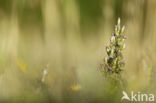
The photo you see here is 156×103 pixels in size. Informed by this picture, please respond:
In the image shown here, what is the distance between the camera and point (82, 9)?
8.29ft

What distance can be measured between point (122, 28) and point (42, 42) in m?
0.32

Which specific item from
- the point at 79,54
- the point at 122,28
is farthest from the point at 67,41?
the point at 122,28

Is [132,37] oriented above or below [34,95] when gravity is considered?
above

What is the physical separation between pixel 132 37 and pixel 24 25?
43 centimetres

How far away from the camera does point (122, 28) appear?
2512 millimetres

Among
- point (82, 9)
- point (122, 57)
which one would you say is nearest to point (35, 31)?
point (82, 9)

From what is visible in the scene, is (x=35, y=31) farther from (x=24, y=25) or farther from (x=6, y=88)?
(x=6, y=88)

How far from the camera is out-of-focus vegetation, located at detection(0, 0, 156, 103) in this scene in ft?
8.24

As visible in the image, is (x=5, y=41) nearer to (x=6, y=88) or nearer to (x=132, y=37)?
(x=6, y=88)

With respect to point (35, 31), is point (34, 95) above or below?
below

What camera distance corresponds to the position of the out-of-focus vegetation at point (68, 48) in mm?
2512

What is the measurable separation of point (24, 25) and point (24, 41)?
0.06m

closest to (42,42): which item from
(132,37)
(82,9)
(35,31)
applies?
(35,31)

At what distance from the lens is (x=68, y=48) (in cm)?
253
